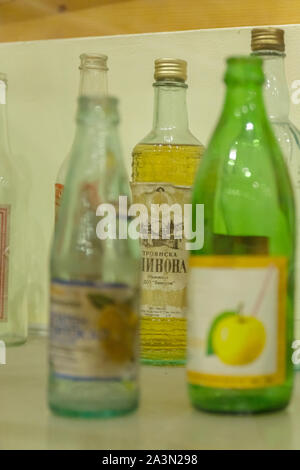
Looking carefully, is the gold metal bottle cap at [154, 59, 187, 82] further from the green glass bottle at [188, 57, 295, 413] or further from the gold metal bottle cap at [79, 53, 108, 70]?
the green glass bottle at [188, 57, 295, 413]

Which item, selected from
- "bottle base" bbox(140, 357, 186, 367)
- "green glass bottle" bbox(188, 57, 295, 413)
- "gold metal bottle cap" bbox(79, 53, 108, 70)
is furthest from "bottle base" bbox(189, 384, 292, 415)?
"gold metal bottle cap" bbox(79, 53, 108, 70)

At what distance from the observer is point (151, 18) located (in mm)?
1088

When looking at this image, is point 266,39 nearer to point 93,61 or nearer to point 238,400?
point 93,61

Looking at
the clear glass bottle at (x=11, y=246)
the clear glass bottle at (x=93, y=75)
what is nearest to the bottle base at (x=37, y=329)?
the clear glass bottle at (x=11, y=246)

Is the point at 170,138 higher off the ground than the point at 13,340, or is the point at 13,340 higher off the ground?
the point at 170,138

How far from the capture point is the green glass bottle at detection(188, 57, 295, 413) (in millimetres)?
596

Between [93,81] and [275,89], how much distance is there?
233 mm

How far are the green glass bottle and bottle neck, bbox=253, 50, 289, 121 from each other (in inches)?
7.8

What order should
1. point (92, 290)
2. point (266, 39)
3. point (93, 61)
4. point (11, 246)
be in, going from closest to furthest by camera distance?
point (92, 290) < point (266, 39) < point (93, 61) < point (11, 246)

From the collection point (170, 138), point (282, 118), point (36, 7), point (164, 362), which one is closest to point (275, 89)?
point (282, 118)

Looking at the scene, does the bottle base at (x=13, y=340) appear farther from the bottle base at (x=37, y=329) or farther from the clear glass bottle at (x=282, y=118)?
the clear glass bottle at (x=282, y=118)

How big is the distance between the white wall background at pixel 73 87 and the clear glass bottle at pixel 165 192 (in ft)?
0.48

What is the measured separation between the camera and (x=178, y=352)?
873 mm
